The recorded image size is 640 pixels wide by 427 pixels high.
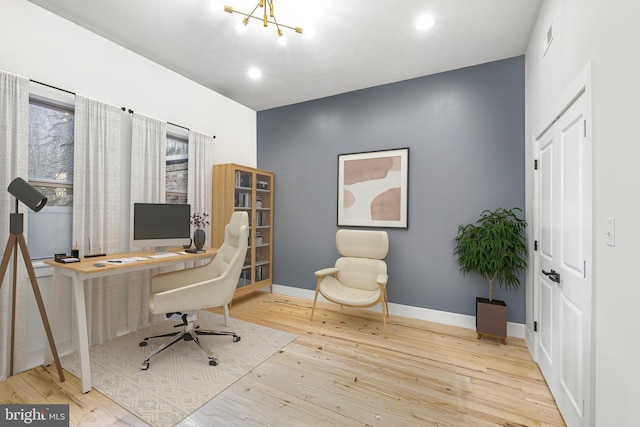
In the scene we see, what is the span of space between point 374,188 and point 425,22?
1813 mm

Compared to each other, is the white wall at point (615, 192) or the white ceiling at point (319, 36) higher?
the white ceiling at point (319, 36)

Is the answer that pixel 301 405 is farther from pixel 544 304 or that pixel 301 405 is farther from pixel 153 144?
pixel 153 144

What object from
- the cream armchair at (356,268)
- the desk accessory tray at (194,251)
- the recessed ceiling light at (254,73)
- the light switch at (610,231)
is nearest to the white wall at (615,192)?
the light switch at (610,231)

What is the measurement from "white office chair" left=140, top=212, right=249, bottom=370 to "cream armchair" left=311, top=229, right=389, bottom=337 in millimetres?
→ 1059

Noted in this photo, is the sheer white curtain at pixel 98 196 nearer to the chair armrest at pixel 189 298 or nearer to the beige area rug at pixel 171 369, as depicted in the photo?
the beige area rug at pixel 171 369

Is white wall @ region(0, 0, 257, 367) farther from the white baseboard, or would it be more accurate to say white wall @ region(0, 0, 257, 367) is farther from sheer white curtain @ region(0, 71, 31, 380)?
the white baseboard

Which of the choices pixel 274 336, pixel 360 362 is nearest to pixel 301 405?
pixel 360 362

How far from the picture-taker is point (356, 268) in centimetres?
337

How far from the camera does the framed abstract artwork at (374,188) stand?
3393mm

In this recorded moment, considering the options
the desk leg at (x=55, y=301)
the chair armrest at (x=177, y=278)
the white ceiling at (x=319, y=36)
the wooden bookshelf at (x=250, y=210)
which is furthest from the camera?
the wooden bookshelf at (x=250, y=210)

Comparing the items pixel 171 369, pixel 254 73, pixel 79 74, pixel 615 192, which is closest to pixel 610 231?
pixel 615 192

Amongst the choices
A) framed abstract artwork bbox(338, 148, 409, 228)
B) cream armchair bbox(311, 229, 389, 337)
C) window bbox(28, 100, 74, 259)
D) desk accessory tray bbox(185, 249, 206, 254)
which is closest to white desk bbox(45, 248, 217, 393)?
window bbox(28, 100, 74, 259)

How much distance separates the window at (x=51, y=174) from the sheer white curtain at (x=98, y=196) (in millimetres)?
124

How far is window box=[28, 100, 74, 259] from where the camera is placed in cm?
227
